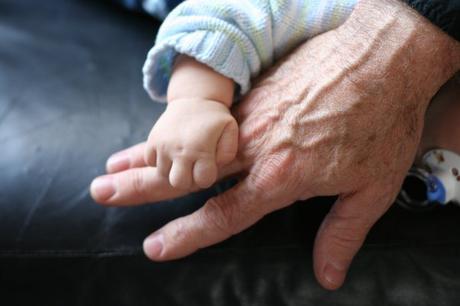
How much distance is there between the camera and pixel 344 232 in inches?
22.1

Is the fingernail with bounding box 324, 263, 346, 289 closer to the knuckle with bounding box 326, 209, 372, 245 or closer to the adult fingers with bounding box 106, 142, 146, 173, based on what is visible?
the knuckle with bounding box 326, 209, 372, 245

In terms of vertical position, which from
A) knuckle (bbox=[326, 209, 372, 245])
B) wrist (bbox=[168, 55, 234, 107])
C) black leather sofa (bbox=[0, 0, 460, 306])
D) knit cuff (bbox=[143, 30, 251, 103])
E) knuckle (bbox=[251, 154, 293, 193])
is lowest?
black leather sofa (bbox=[0, 0, 460, 306])

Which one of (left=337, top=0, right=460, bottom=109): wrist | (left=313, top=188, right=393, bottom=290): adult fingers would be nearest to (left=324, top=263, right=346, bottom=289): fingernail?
(left=313, top=188, right=393, bottom=290): adult fingers

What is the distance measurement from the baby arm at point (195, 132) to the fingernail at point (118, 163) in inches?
3.4

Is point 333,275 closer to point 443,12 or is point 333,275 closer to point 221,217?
point 221,217

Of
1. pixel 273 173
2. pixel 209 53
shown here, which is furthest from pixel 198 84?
pixel 273 173

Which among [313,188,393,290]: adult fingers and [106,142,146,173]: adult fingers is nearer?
[313,188,393,290]: adult fingers

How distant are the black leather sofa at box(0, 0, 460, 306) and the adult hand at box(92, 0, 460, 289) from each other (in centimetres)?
3

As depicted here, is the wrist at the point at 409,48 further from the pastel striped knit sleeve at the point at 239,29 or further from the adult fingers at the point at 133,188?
the adult fingers at the point at 133,188

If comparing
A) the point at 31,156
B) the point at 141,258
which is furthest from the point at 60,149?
the point at 141,258

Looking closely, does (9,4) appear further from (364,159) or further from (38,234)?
(364,159)

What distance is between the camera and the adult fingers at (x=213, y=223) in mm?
562

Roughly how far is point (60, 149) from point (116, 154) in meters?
0.09

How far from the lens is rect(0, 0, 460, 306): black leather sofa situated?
1.88 ft
